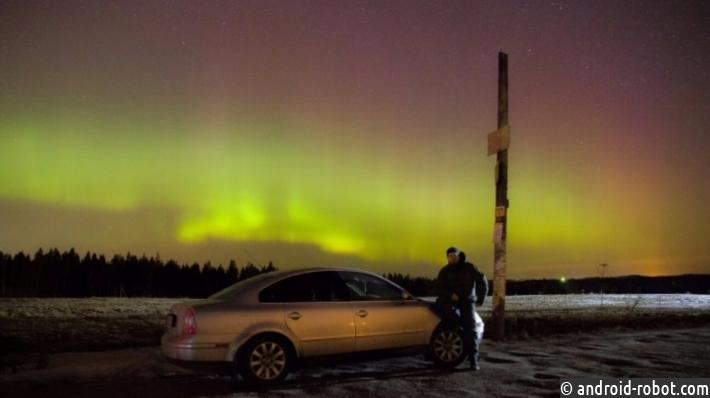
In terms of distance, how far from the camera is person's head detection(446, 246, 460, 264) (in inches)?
382

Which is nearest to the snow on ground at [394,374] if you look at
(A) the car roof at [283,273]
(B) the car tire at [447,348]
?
(B) the car tire at [447,348]

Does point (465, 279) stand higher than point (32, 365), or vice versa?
point (465, 279)

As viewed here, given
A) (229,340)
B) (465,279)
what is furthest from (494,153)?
(229,340)

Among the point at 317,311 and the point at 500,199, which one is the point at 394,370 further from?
the point at 500,199

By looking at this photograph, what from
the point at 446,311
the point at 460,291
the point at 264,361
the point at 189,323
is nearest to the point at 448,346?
the point at 446,311

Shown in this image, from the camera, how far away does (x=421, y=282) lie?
100 metres

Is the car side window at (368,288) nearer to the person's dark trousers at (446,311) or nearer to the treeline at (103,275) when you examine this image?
the person's dark trousers at (446,311)

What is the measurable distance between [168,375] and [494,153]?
281 inches

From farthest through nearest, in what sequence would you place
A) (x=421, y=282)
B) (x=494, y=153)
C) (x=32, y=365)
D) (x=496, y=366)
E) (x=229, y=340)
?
(x=421, y=282)
(x=494, y=153)
(x=32, y=365)
(x=496, y=366)
(x=229, y=340)

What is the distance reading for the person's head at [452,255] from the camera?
9.71 m

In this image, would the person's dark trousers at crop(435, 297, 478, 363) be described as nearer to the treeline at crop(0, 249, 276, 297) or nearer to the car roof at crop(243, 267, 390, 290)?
the car roof at crop(243, 267, 390, 290)

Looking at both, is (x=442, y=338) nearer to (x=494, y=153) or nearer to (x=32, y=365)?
(x=494, y=153)

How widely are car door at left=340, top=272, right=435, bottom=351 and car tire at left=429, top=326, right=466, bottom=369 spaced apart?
15 centimetres

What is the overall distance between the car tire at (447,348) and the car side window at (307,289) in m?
1.49
